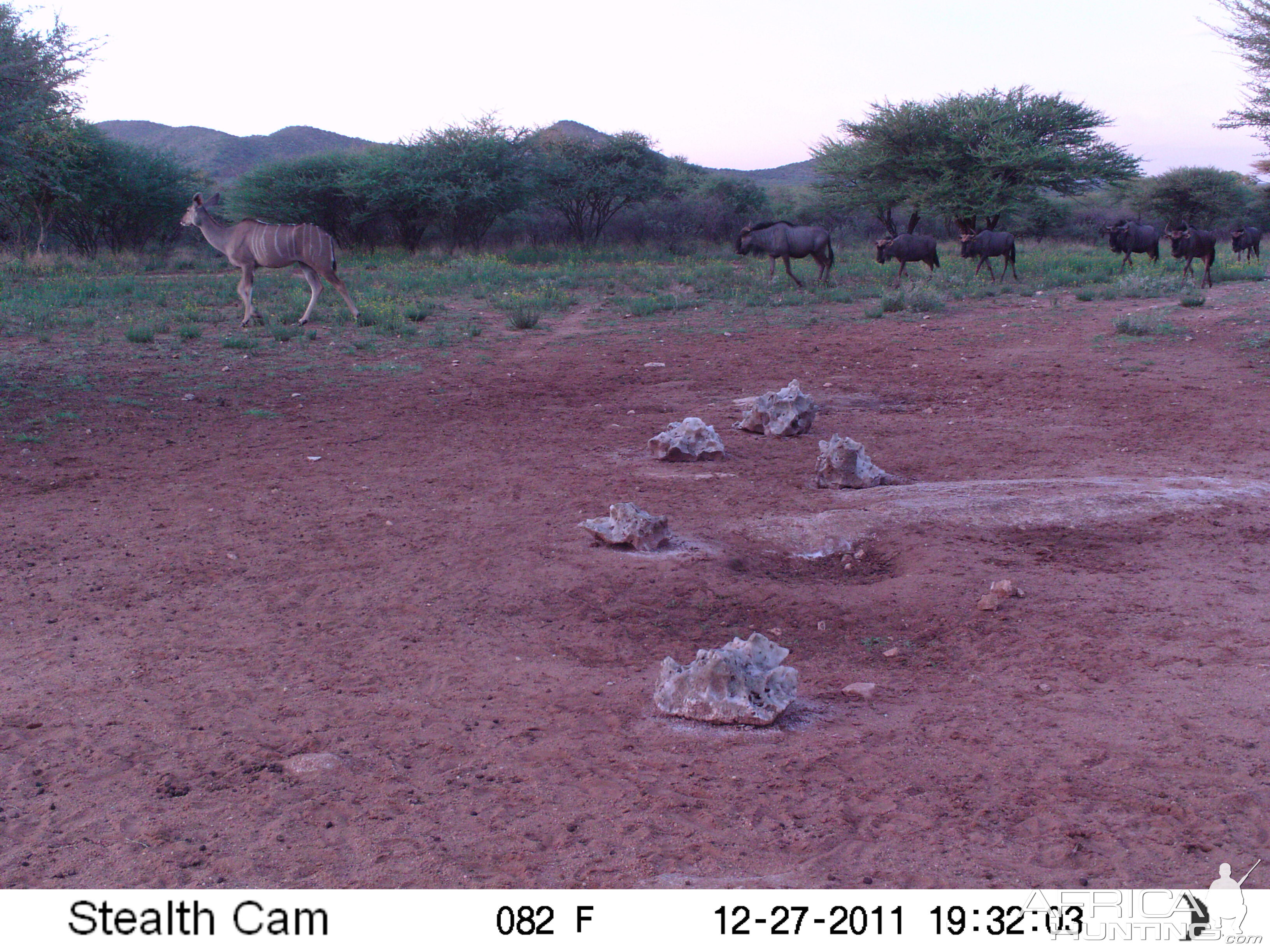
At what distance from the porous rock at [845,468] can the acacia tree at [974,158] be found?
67.5 feet

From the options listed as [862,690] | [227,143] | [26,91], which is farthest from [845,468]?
[227,143]

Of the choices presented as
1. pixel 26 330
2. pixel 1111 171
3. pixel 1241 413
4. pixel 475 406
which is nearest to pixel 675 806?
pixel 475 406

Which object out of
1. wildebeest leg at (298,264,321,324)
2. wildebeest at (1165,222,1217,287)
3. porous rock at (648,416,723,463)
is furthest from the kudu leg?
wildebeest at (1165,222,1217,287)

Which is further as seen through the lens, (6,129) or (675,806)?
(6,129)

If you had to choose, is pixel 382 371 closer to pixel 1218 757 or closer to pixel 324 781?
pixel 324 781

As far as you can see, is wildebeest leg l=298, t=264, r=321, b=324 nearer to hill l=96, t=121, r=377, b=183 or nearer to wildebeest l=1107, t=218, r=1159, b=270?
wildebeest l=1107, t=218, r=1159, b=270

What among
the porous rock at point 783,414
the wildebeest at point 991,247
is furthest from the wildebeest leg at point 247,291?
the wildebeest at point 991,247

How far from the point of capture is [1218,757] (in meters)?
3.01

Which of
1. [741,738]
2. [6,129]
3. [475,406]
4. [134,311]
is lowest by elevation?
[741,738]

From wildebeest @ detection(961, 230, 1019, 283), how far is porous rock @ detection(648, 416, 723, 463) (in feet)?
50.6

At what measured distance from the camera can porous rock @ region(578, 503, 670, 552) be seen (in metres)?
5.14

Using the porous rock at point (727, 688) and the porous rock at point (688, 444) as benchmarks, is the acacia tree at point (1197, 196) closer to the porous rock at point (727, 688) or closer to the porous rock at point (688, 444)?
the porous rock at point (688, 444)

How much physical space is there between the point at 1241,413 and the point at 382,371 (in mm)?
8572

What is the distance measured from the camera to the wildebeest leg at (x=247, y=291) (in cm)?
1349
